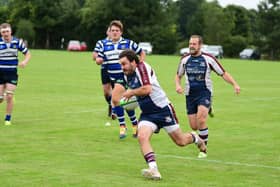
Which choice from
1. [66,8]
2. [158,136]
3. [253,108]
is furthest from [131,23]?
[158,136]

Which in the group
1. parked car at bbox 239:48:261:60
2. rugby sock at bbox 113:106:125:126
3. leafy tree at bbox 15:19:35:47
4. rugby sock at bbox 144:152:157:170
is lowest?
parked car at bbox 239:48:261:60

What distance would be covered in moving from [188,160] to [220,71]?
165 cm

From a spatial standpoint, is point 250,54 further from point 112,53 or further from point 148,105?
point 148,105

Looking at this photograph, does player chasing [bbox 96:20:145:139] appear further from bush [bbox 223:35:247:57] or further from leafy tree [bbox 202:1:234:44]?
leafy tree [bbox 202:1:234:44]

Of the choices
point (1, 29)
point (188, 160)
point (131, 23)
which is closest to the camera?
point (188, 160)

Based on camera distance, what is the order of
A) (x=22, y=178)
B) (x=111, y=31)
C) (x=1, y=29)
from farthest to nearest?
1. (x=1, y=29)
2. (x=111, y=31)
3. (x=22, y=178)

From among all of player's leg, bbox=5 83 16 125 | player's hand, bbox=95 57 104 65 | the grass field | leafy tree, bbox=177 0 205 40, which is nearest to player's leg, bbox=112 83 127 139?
the grass field

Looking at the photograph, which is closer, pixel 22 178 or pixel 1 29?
pixel 22 178

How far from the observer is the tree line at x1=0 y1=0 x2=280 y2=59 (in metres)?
95.9

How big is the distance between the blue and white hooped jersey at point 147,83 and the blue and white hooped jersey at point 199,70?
1.95 m

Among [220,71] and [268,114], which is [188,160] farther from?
[268,114]

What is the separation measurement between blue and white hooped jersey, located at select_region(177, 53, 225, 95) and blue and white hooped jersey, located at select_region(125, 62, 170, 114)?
1.95 metres

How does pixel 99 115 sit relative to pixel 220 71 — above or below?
below

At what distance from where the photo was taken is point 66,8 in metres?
→ 101
